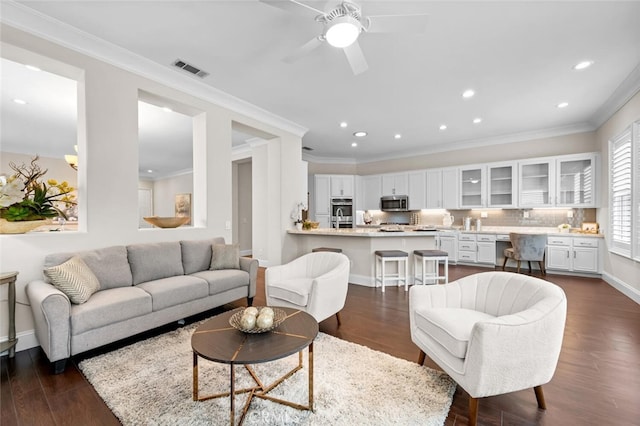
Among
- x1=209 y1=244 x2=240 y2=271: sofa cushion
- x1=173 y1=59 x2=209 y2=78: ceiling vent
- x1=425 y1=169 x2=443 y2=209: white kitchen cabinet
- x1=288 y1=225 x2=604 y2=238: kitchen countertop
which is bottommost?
x1=209 y1=244 x2=240 y2=271: sofa cushion

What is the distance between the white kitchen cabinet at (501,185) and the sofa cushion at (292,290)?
5359 millimetres

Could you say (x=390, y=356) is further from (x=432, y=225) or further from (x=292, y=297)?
(x=432, y=225)

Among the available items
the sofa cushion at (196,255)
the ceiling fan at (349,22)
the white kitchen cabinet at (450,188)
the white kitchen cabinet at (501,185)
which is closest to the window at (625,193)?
the white kitchen cabinet at (501,185)

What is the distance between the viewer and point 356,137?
6.42 m

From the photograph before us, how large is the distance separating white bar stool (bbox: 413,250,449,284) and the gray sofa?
2593mm

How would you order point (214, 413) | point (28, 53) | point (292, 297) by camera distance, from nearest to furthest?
point (214, 413) < point (28, 53) < point (292, 297)

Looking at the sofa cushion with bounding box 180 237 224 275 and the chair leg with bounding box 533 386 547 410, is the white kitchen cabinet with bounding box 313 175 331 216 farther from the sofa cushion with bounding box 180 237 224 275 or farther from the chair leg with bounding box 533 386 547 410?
the chair leg with bounding box 533 386 547 410

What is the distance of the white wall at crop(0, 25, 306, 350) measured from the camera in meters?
2.52

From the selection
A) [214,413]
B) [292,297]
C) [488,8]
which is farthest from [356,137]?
[214,413]

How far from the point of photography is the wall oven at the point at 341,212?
8.12 meters

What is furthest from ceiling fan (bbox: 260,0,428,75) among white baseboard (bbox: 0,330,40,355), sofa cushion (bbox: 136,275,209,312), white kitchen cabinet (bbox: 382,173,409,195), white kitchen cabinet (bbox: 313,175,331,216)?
white kitchen cabinet (bbox: 313,175,331,216)

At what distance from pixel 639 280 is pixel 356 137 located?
5.09 metres

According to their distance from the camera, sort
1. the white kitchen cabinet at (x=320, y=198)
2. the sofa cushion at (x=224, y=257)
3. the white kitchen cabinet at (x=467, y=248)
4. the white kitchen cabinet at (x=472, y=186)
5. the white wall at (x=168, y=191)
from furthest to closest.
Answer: the white wall at (x=168, y=191) < the white kitchen cabinet at (x=320, y=198) < the white kitchen cabinet at (x=472, y=186) < the white kitchen cabinet at (x=467, y=248) < the sofa cushion at (x=224, y=257)

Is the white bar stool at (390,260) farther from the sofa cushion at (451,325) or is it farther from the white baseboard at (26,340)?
the white baseboard at (26,340)
